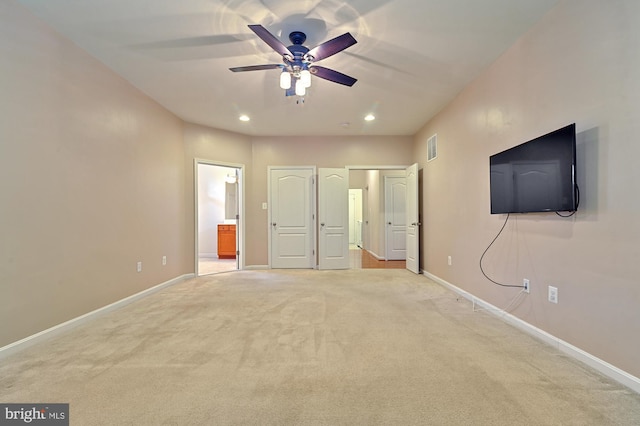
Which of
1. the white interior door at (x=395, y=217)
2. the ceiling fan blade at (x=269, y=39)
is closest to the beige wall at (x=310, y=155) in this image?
the white interior door at (x=395, y=217)

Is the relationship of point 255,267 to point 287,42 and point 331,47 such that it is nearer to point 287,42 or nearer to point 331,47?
point 287,42

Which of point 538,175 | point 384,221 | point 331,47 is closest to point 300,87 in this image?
point 331,47

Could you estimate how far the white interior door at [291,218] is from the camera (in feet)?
19.4

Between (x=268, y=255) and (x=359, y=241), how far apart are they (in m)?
5.51

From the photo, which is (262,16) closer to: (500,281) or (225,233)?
(500,281)

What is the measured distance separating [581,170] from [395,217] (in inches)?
204

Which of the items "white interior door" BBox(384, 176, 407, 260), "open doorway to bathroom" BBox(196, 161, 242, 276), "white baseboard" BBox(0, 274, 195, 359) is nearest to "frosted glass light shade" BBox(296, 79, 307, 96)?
"white baseboard" BBox(0, 274, 195, 359)

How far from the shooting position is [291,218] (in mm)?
5922

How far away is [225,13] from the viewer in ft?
7.71

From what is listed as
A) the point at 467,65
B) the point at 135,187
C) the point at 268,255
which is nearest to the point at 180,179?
the point at 135,187

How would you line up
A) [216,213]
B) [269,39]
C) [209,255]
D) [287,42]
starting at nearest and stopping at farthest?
1. [269,39]
2. [287,42]
3. [209,255]
4. [216,213]

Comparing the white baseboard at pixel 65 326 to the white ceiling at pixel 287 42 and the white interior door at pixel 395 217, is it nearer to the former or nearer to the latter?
the white ceiling at pixel 287 42

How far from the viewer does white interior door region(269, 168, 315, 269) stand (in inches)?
233

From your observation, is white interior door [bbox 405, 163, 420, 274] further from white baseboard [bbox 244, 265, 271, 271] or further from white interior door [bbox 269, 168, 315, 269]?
white baseboard [bbox 244, 265, 271, 271]
